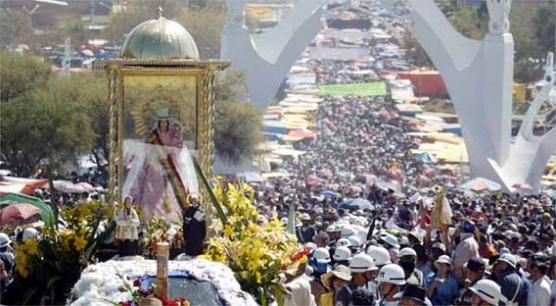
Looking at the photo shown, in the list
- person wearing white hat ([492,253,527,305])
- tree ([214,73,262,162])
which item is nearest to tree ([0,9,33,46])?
tree ([214,73,262,162])

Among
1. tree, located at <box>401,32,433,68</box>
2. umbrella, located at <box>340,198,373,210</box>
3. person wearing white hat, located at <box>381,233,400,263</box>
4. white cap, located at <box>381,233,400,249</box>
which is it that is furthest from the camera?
tree, located at <box>401,32,433,68</box>

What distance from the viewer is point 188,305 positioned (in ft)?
33.6

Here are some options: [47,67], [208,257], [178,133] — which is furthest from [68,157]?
[208,257]

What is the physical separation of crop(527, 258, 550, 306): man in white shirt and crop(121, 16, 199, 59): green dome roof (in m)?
3.90

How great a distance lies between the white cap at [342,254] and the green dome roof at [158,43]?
2666 mm

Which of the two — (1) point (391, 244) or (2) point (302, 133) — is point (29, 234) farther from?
(2) point (302, 133)

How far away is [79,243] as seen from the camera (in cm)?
1288

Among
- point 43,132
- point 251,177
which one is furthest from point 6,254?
point 251,177

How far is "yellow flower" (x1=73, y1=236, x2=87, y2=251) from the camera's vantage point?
42.2 ft

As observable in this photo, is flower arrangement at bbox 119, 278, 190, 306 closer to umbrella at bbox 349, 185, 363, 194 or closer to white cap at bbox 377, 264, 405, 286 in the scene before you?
white cap at bbox 377, 264, 405, 286

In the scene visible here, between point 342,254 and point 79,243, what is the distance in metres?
2.15

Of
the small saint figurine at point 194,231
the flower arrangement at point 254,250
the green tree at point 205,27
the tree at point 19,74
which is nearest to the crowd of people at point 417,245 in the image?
the flower arrangement at point 254,250

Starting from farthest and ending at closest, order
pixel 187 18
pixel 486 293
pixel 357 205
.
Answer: pixel 187 18, pixel 357 205, pixel 486 293

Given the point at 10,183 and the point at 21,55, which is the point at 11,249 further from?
the point at 21,55
